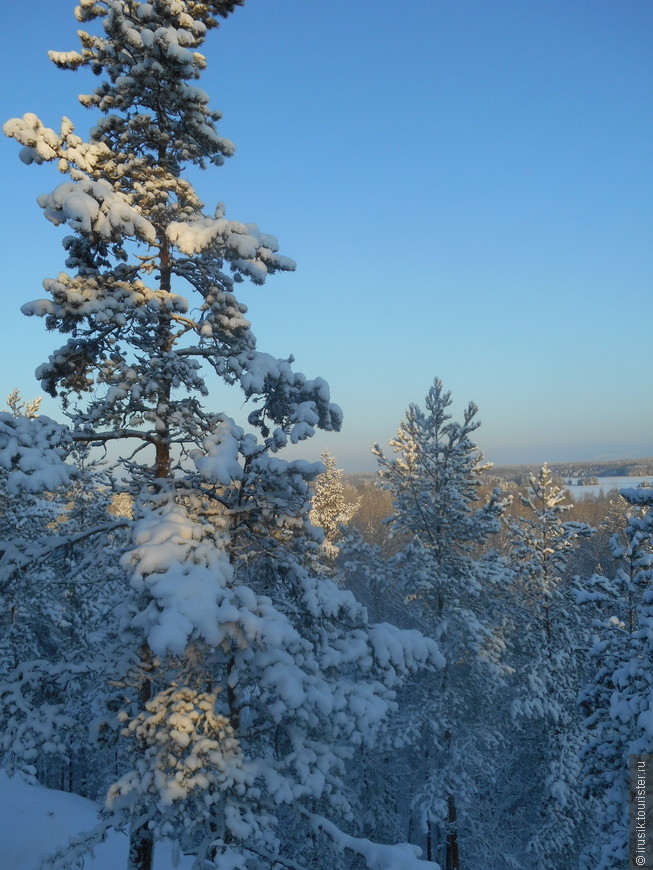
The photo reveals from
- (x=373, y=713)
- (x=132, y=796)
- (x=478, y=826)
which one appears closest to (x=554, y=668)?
(x=478, y=826)

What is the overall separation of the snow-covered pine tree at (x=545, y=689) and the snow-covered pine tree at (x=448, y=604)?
4.32 ft

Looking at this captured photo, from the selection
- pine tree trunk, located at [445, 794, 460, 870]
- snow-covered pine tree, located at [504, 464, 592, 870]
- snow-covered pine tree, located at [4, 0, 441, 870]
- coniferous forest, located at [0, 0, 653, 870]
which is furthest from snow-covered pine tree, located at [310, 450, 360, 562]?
snow-covered pine tree, located at [4, 0, 441, 870]

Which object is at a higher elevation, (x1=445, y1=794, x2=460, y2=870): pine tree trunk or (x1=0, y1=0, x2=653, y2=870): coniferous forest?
(x1=0, y1=0, x2=653, y2=870): coniferous forest

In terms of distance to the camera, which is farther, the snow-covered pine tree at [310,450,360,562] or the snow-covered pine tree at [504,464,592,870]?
the snow-covered pine tree at [310,450,360,562]

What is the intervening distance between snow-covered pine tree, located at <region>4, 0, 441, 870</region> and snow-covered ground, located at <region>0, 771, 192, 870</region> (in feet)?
24.3

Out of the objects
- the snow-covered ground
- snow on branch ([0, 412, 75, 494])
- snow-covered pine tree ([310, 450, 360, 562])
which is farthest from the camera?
snow-covered pine tree ([310, 450, 360, 562])

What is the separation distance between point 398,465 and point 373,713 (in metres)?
10.2

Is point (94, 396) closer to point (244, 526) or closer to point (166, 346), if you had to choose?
point (166, 346)

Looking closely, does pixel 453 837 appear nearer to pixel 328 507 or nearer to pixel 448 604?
pixel 448 604

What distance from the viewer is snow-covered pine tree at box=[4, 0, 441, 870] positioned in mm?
5301

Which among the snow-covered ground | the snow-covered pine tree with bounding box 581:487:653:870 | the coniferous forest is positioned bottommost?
the snow-covered ground

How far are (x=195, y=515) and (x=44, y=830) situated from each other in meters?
11.4

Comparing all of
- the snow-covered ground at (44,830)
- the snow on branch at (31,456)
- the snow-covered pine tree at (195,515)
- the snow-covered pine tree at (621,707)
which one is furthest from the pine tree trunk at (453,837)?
the snow on branch at (31,456)

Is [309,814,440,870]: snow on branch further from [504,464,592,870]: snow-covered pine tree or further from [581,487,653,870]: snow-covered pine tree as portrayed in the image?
[504,464,592,870]: snow-covered pine tree
